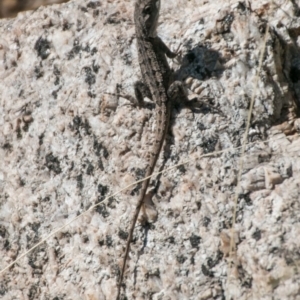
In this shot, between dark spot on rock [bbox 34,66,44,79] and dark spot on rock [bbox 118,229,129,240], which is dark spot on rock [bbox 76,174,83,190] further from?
dark spot on rock [bbox 34,66,44,79]

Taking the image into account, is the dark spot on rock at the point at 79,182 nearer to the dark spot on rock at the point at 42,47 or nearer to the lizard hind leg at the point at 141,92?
the lizard hind leg at the point at 141,92

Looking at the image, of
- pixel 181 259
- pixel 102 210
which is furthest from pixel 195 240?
pixel 102 210

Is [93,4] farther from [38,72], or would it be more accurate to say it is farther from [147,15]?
[38,72]

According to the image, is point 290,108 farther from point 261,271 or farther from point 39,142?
point 39,142

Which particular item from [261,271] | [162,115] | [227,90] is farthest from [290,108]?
[261,271]

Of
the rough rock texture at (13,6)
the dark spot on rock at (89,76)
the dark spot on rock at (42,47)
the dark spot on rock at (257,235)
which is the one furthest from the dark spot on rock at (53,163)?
the rough rock texture at (13,6)

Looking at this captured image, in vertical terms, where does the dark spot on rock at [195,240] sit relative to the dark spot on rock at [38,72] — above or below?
below
